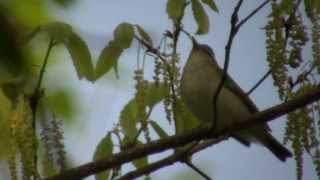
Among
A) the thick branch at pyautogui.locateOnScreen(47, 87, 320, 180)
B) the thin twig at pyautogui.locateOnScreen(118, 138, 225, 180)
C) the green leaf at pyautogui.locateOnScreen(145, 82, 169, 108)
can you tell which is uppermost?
the green leaf at pyautogui.locateOnScreen(145, 82, 169, 108)

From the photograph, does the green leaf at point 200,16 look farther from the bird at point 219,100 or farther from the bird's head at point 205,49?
the bird's head at point 205,49

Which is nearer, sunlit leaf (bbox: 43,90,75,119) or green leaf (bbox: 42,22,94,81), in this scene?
green leaf (bbox: 42,22,94,81)

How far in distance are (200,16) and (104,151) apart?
23.5 inches

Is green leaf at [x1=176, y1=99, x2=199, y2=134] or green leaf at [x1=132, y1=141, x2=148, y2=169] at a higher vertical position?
green leaf at [x1=176, y1=99, x2=199, y2=134]

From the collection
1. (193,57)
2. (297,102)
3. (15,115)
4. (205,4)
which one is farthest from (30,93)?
(193,57)

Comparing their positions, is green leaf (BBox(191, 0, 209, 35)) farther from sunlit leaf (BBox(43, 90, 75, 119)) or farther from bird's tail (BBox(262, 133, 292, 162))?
bird's tail (BBox(262, 133, 292, 162))

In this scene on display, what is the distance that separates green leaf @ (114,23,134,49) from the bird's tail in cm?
137

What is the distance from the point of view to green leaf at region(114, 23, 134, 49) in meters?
2.28

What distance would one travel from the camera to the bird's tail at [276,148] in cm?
343

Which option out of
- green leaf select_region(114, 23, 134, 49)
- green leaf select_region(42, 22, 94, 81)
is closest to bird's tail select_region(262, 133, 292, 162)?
green leaf select_region(114, 23, 134, 49)

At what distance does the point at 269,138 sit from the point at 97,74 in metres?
1.61

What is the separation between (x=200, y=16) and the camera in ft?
7.99

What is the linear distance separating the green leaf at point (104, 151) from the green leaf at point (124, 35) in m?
0.34

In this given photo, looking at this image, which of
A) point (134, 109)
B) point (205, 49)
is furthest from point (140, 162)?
point (205, 49)
